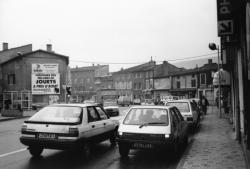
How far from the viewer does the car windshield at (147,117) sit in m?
8.95

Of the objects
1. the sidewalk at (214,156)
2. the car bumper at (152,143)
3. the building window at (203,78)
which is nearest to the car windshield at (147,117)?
the car bumper at (152,143)

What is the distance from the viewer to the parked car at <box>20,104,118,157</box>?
8.08 meters

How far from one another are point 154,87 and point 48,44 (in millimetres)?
29461

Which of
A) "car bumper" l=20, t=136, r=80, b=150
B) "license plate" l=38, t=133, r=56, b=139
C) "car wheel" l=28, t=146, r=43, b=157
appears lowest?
"car wheel" l=28, t=146, r=43, b=157

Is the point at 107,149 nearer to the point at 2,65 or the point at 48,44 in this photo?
the point at 2,65

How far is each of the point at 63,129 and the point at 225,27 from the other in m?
5.04

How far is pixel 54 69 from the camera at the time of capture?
40750mm

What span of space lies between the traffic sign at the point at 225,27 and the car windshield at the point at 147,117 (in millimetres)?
2670

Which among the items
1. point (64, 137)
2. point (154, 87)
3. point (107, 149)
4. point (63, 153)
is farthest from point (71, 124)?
point (154, 87)

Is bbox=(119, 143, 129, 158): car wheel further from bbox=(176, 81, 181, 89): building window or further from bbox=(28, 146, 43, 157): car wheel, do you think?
bbox=(176, 81, 181, 89): building window

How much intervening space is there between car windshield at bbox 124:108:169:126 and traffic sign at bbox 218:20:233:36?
267 cm

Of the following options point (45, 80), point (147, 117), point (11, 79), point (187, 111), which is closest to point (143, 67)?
point (11, 79)

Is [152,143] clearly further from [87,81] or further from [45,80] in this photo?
[87,81]

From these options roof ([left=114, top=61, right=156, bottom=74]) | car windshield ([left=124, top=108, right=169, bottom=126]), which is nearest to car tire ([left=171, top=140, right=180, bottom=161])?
car windshield ([left=124, top=108, right=169, bottom=126])
